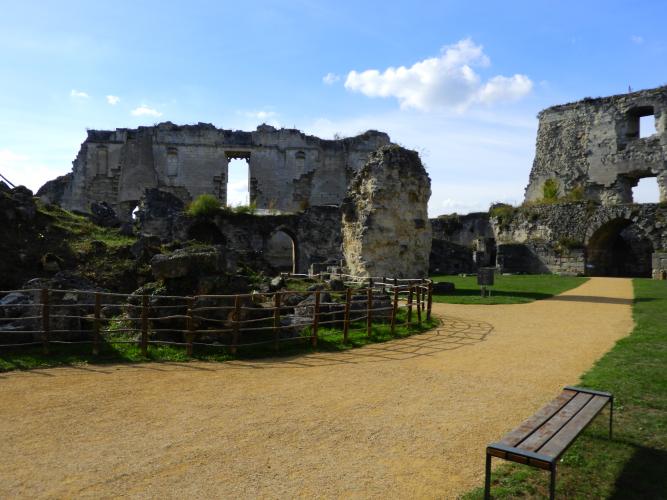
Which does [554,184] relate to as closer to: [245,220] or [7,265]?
[245,220]

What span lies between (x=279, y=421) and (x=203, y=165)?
31.9m

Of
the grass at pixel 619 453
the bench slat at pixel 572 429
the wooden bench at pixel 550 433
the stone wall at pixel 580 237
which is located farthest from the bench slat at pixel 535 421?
the stone wall at pixel 580 237

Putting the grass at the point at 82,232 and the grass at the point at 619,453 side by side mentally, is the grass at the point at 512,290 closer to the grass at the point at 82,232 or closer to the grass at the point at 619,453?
the grass at the point at 619,453

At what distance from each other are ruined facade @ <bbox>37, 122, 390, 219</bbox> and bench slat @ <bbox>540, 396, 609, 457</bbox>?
3007 centimetres

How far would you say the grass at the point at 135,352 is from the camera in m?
7.66

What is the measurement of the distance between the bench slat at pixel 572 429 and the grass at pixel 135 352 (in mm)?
5012

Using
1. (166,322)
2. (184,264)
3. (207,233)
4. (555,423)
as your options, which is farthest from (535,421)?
(207,233)

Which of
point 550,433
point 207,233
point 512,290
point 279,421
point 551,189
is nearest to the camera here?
point 550,433

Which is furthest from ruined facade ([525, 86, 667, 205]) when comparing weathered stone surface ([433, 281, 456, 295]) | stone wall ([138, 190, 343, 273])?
weathered stone surface ([433, 281, 456, 295])

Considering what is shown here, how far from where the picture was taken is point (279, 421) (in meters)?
5.40

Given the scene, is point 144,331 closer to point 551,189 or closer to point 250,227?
point 250,227

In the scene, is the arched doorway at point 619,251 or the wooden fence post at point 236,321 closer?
the wooden fence post at point 236,321

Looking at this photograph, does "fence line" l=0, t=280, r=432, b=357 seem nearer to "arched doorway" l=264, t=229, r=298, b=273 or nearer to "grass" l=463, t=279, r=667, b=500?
"grass" l=463, t=279, r=667, b=500

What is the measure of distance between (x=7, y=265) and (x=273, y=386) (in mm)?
10113
